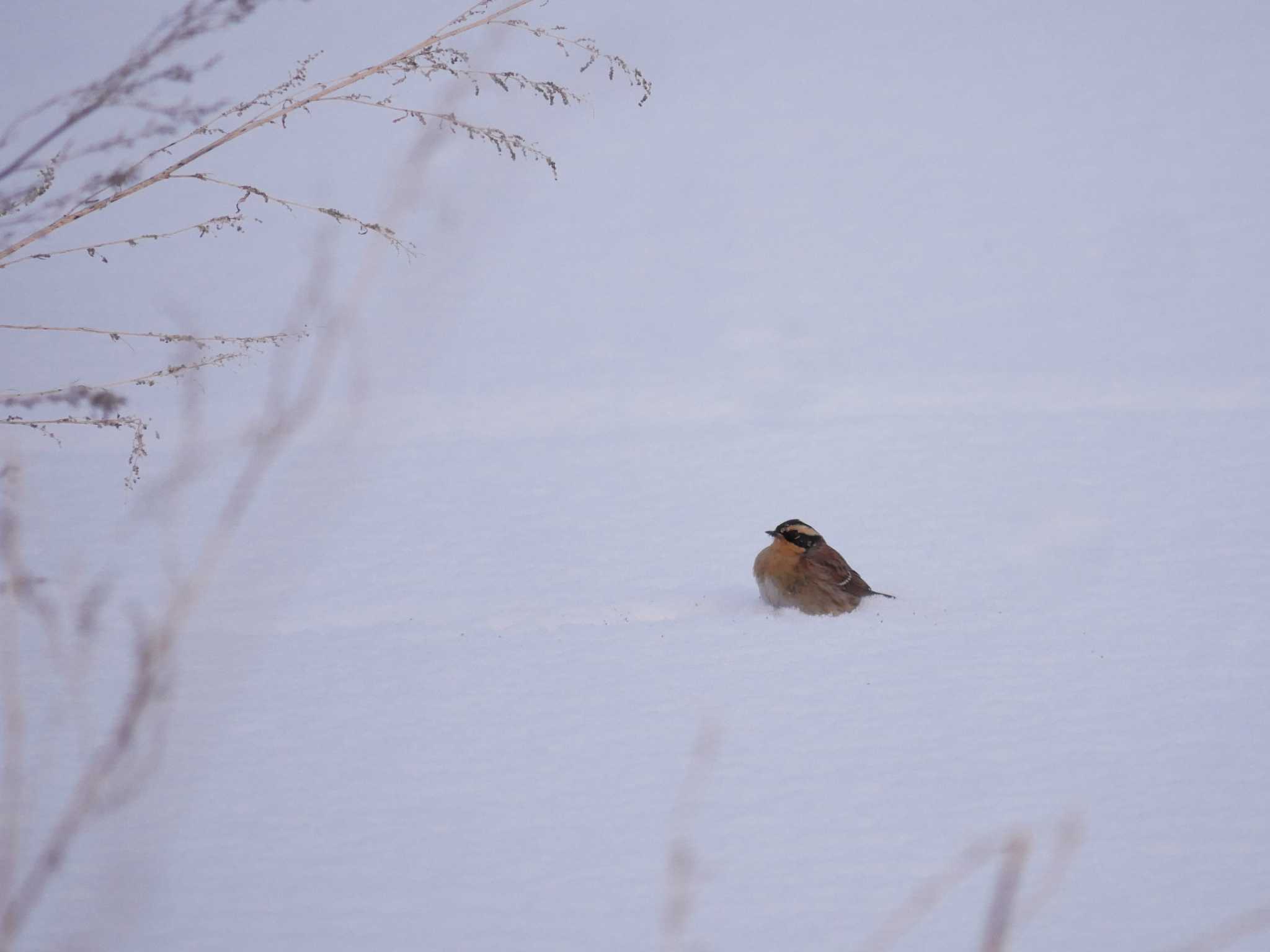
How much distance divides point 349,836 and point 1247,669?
3906mm

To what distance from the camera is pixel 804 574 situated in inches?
230

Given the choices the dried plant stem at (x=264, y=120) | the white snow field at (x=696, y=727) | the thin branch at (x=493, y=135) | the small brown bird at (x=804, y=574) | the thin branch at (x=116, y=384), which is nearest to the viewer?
the thin branch at (x=493, y=135)

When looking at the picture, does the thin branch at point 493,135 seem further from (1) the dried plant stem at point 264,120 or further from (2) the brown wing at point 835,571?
(2) the brown wing at point 835,571

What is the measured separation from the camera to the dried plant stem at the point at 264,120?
1.36m

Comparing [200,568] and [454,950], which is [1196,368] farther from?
[200,568]

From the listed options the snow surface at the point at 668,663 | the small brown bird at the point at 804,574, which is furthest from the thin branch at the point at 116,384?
the small brown bird at the point at 804,574

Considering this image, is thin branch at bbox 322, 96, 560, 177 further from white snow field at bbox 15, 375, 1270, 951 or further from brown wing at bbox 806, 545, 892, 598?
brown wing at bbox 806, 545, 892, 598

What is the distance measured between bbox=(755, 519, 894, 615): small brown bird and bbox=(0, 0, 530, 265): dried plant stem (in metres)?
4.55

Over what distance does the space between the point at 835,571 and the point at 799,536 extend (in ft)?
0.85

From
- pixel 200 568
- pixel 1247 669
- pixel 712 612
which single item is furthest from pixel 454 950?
pixel 1247 669

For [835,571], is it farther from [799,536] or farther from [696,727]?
[696,727]

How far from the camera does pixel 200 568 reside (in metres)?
0.96

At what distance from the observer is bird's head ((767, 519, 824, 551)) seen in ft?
19.4

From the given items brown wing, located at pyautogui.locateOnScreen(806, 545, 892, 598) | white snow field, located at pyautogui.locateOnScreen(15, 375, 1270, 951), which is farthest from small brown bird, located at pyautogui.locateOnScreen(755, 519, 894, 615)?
white snow field, located at pyautogui.locateOnScreen(15, 375, 1270, 951)
